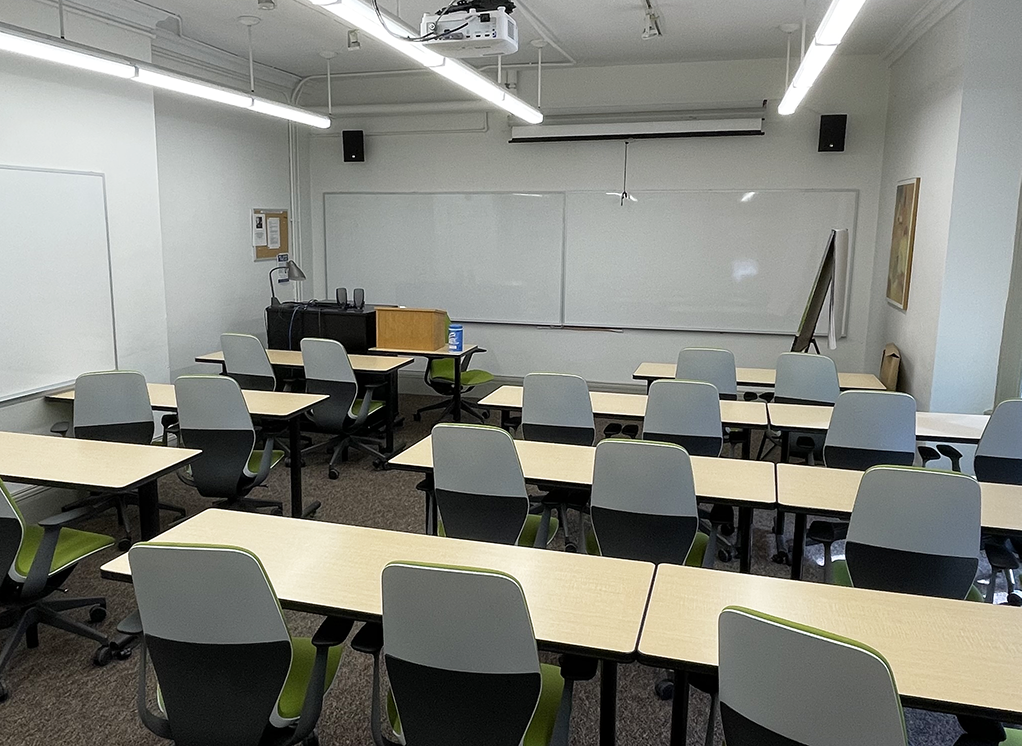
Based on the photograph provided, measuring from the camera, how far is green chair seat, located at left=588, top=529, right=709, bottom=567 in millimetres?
3123

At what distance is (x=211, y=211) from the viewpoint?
675 cm

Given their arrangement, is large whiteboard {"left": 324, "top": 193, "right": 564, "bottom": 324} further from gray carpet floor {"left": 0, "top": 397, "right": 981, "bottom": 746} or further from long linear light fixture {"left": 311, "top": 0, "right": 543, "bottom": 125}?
gray carpet floor {"left": 0, "top": 397, "right": 981, "bottom": 746}

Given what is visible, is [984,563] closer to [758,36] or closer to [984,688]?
[984,688]

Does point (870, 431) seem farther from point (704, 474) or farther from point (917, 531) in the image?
point (917, 531)

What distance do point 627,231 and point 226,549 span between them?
6178 mm

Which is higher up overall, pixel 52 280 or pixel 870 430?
pixel 52 280

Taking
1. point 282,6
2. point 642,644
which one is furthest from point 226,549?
point 282,6

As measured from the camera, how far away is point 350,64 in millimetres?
7223

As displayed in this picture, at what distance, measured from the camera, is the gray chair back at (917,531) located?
246 centimetres

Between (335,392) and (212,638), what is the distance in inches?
145

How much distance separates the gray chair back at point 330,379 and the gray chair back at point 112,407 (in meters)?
1.26

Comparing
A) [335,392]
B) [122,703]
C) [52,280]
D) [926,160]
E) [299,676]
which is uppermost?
[926,160]

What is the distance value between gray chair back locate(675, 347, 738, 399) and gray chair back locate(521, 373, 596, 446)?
1.24 meters

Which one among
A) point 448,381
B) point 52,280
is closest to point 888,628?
point 52,280
